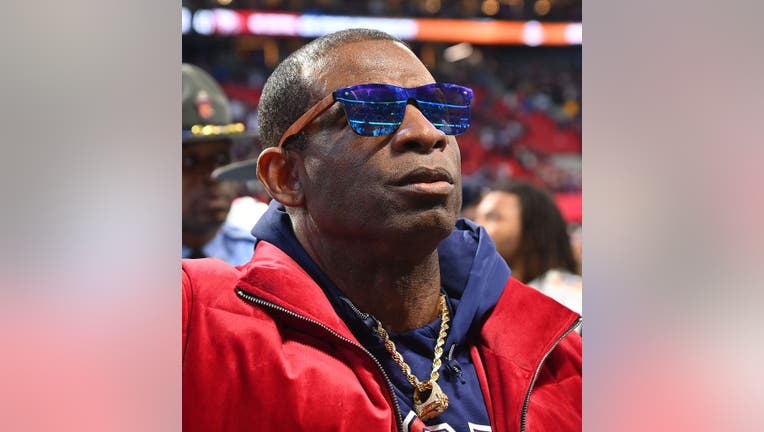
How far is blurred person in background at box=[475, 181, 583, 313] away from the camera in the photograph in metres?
3.17

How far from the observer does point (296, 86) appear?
55.8 inches

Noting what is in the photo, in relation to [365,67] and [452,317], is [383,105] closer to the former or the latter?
[365,67]

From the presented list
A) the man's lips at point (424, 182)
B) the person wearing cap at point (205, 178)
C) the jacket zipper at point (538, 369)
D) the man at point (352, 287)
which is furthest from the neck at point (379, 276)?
the person wearing cap at point (205, 178)

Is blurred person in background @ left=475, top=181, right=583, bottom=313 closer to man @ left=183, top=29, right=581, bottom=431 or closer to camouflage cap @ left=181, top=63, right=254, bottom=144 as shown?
camouflage cap @ left=181, top=63, right=254, bottom=144

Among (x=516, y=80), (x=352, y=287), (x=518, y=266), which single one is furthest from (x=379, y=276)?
(x=516, y=80)

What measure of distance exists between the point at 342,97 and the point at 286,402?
1.54 feet

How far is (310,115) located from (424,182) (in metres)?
0.21

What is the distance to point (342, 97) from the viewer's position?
1364 millimetres

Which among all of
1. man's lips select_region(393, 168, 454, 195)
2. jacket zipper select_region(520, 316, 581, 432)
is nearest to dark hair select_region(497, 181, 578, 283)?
jacket zipper select_region(520, 316, 581, 432)

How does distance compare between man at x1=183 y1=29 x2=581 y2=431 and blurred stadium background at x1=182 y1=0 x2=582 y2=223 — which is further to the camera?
blurred stadium background at x1=182 y1=0 x2=582 y2=223

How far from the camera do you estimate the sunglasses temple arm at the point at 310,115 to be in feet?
4.51
